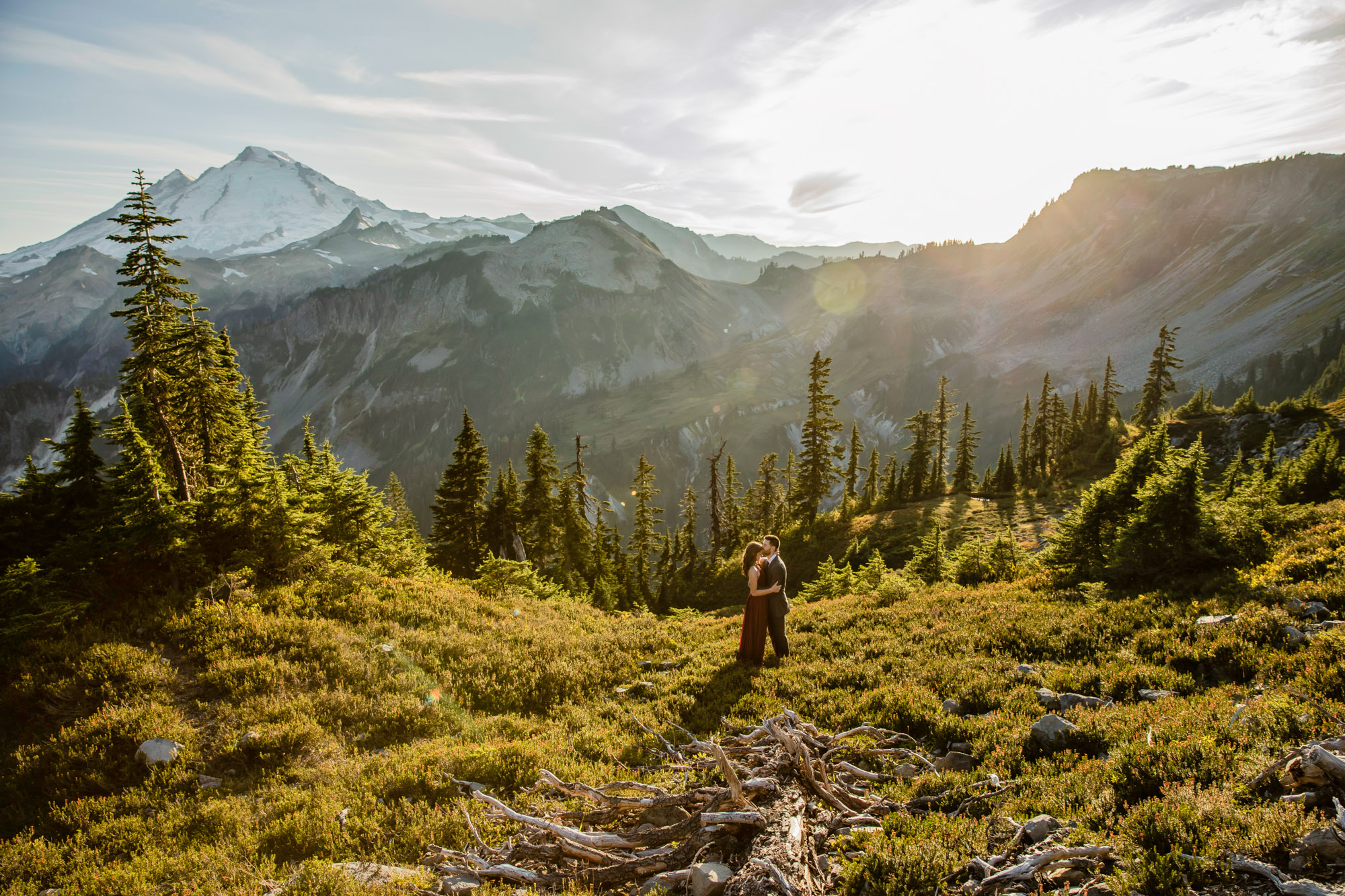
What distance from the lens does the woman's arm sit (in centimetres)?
1140

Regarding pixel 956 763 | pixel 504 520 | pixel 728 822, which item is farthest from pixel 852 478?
pixel 728 822

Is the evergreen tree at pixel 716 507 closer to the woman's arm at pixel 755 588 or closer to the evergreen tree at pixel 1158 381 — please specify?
the woman's arm at pixel 755 588

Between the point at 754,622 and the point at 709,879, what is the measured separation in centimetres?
706

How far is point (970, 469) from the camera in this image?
70.4 meters

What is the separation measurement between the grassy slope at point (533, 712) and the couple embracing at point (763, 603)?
75 cm

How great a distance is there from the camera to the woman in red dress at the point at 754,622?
11.6 metres

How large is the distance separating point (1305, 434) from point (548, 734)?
7693 cm

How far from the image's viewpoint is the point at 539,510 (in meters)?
37.8

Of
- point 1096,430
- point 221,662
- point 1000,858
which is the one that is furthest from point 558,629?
point 1096,430

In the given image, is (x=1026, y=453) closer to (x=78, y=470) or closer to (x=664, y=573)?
→ (x=664, y=573)

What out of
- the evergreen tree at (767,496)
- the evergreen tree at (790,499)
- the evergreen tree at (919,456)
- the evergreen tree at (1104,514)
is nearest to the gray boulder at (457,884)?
the evergreen tree at (1104,514)

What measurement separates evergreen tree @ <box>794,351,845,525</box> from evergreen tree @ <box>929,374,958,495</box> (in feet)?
75.6

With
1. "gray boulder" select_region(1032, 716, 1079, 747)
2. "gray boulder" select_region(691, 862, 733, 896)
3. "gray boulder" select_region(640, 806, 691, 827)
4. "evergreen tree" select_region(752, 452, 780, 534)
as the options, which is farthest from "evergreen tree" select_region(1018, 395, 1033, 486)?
"gray boulder" select_region(691, 862, 733, 896)

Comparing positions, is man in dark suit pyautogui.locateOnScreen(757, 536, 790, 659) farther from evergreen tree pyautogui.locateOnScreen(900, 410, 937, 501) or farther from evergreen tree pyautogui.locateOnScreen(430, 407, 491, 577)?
evergreen tree pyautogui.locateOnScreen(900, 410, 937, 501)
